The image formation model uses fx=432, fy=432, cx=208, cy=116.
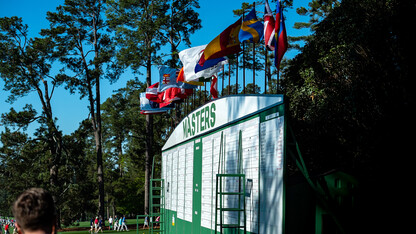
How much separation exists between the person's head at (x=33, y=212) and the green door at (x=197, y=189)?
8610 mm

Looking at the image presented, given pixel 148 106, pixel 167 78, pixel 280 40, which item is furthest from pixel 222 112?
pixel 148 106

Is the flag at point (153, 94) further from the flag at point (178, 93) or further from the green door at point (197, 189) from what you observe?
the green door at point (197, 189)

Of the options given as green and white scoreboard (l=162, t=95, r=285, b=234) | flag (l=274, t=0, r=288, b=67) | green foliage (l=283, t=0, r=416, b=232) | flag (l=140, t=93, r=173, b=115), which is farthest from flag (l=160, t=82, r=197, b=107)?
flag (l=274, t=0, r=288, b=67)

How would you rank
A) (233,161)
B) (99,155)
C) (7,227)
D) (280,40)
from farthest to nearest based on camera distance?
(99,155) < (7,227) < (280,40) < (233,161)

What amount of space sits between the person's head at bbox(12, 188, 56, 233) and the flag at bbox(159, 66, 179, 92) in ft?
46.6

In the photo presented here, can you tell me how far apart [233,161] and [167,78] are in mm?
8635

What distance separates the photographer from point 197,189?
11.6 metres

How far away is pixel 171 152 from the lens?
16.1m

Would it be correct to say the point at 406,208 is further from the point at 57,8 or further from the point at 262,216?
the point at 57,8

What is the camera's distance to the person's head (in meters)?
2.80

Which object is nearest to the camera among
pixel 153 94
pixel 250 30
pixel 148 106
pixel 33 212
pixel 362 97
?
pixel 33 212

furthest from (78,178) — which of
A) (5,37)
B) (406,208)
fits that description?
(406,208)

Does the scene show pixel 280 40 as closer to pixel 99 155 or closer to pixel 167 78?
pixel 167 78

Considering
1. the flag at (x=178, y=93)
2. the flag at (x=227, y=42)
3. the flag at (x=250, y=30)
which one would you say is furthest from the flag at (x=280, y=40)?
the flag at (x=178, y=93)
